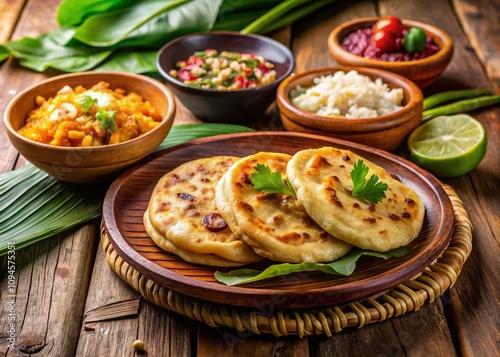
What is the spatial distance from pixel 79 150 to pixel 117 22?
252 centimetres

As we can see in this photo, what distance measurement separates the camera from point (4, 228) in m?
3.63

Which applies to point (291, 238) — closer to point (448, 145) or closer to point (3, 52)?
point (448, 145)

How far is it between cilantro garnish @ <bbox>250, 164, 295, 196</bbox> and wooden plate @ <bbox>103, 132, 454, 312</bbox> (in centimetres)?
45

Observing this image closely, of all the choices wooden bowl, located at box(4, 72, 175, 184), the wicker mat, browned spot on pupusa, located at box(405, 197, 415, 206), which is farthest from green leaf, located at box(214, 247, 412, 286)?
wooden bowl, located at box(4, 72, 175, 184)

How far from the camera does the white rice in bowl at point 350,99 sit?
175 inches

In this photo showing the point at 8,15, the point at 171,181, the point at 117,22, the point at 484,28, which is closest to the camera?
the point at 171,181

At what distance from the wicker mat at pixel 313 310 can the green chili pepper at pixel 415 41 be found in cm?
244

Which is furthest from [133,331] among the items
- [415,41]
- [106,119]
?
[415,41]

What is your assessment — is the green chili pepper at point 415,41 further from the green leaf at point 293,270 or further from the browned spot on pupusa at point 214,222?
the browned spot on pupusa at point 214,222

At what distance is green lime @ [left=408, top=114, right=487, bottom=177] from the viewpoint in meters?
4.18

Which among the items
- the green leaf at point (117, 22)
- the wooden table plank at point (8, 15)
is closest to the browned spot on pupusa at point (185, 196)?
the green leaf at point (117, 22)

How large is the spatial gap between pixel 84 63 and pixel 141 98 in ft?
4.68

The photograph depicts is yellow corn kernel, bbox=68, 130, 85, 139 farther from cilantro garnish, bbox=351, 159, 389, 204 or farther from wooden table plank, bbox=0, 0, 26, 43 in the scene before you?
wooden table plank, bbox=0, 0, 26, 43

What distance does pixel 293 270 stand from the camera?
2908 mm
